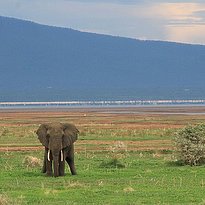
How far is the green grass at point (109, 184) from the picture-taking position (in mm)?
22516

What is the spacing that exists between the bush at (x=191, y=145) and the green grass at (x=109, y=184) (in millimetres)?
673

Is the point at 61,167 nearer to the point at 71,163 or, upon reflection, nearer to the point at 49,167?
the point at 49,167

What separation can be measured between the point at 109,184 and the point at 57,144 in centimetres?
262

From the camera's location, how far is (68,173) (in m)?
29.9

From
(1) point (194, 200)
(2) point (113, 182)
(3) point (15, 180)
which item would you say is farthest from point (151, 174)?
(1) point (194, 200)

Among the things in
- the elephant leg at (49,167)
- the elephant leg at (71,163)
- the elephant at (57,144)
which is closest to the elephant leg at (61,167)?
the elephant at (57,144)

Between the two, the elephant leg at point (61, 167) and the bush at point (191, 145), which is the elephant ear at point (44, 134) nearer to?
the elephant leg at point (61, 167)

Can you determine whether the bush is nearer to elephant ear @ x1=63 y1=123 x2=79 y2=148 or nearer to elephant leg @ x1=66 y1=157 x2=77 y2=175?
elephant leg @ x1=66 y1=157 x2=77 y2=175

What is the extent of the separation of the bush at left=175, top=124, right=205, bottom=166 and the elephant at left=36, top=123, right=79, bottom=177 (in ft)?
20.2

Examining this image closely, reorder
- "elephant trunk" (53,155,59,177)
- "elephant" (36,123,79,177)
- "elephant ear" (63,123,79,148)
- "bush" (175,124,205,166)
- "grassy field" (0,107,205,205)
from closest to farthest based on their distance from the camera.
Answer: "grassy field" (0,107,205,205), "elephant trunk" (53,155,59,177), "elephant" (36,123,79,177), "elephant ear" (63,123,79,148), "bush" (175,124,205,166)

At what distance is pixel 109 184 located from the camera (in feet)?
86.0

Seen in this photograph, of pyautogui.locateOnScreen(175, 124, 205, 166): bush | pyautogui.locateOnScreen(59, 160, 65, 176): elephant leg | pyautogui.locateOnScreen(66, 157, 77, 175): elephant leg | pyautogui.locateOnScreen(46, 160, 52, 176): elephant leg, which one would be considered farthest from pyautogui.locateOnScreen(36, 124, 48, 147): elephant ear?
pyautogui.locateOnScreen(175, 124, 205, 166): bush

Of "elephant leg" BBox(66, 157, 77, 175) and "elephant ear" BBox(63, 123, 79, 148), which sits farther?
"elephant leg" BBox(66, 157, 77, 175)

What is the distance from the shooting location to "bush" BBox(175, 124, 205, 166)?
1298 inches
